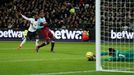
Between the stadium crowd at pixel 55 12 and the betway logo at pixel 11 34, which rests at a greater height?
the stadium crowd at pixel 55 12

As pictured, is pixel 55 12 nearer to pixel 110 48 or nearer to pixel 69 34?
pixel 69 34

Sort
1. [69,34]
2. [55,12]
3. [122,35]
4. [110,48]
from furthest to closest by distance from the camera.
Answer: [55,12], [69,34], [122,35], [110,48]

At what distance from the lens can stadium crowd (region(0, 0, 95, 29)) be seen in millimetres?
34050

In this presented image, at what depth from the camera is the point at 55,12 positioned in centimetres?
3609

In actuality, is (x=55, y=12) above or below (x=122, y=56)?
above

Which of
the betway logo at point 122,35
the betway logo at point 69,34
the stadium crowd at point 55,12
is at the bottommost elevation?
the betway logo at point 69,34

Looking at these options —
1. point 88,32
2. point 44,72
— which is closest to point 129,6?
point 44,72

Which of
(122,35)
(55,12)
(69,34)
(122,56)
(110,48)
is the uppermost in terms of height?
(55,12)

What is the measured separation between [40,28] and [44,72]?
10844mm

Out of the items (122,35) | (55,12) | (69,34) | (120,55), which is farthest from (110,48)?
(55,12)

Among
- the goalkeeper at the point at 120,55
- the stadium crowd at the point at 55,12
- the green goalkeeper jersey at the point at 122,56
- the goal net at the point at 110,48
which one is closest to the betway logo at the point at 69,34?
the stadium crowd at the point at 55,12

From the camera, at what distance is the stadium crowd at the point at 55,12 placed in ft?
112

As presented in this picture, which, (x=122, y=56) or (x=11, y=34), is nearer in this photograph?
(x=122, y=56)

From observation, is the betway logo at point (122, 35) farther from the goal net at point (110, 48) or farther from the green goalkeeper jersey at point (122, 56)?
the green goalkeeper jersey at point (122, 56)
